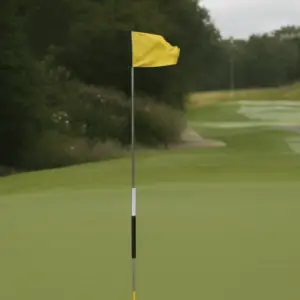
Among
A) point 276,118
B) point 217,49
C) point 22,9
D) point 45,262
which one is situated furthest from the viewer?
point 276,118

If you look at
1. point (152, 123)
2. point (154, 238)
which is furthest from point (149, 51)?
point (152, 123)

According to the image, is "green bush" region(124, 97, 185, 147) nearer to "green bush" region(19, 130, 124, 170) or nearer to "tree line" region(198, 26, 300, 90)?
"green bush" region(19, 130, 124, 170)

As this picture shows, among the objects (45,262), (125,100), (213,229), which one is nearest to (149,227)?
(213,229)

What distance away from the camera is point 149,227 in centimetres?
1091

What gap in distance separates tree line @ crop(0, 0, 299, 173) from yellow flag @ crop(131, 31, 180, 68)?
15267 mm

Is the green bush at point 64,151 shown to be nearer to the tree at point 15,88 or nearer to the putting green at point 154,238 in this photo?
the tree at point 15,88

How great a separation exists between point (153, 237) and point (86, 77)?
21.4 meters

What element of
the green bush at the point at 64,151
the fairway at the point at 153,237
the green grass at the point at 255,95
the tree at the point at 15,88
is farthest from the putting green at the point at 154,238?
the green grass at the point at 255,95

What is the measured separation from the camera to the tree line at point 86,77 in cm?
2305

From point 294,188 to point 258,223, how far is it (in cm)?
485

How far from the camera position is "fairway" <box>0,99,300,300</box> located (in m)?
7.43

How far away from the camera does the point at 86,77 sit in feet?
102

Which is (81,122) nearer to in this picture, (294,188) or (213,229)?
(294,188)

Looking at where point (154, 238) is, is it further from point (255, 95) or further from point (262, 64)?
point (262, 64)
